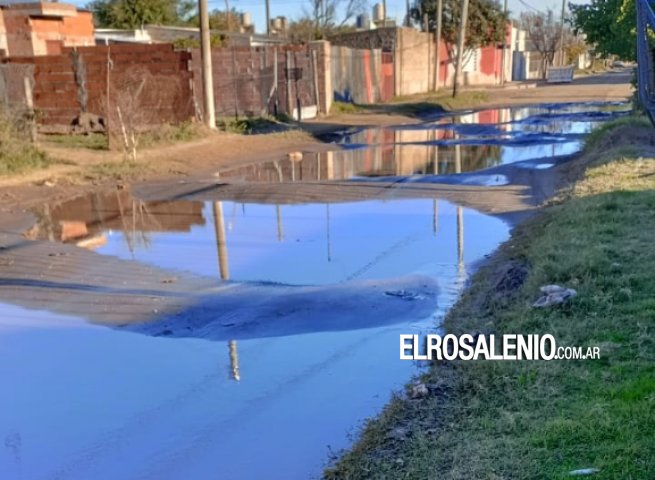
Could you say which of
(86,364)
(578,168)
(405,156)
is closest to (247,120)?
(405,156)

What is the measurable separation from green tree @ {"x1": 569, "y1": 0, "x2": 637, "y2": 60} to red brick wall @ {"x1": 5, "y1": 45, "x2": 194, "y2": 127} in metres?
12.1

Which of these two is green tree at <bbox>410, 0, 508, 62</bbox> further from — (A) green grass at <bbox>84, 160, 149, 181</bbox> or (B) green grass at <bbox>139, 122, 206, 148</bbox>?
(A) green grass at <bbox>84, 160, 149, 181</bbox>

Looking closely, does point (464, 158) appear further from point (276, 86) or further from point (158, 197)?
point (276, 86)

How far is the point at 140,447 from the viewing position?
438cm

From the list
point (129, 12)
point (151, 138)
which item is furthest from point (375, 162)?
point (129, 12)

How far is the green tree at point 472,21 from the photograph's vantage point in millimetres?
54219

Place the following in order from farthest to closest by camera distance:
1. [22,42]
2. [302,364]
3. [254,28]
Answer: [254,28] < [22,42] < [302,364]

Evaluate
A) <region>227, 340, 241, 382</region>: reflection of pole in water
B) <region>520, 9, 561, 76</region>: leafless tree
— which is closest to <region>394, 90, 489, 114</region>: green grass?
<region>227, 340, 241, 382</region>: reflection of pole in water

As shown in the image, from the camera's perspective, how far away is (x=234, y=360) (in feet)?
18.6

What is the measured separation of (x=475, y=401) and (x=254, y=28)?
233 feet

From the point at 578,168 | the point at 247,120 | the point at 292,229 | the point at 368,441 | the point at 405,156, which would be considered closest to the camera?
the point at 368,441

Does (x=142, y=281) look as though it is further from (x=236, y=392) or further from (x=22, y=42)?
(x=22, y=42)

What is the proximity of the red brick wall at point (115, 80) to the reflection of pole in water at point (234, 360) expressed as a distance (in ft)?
57.3
